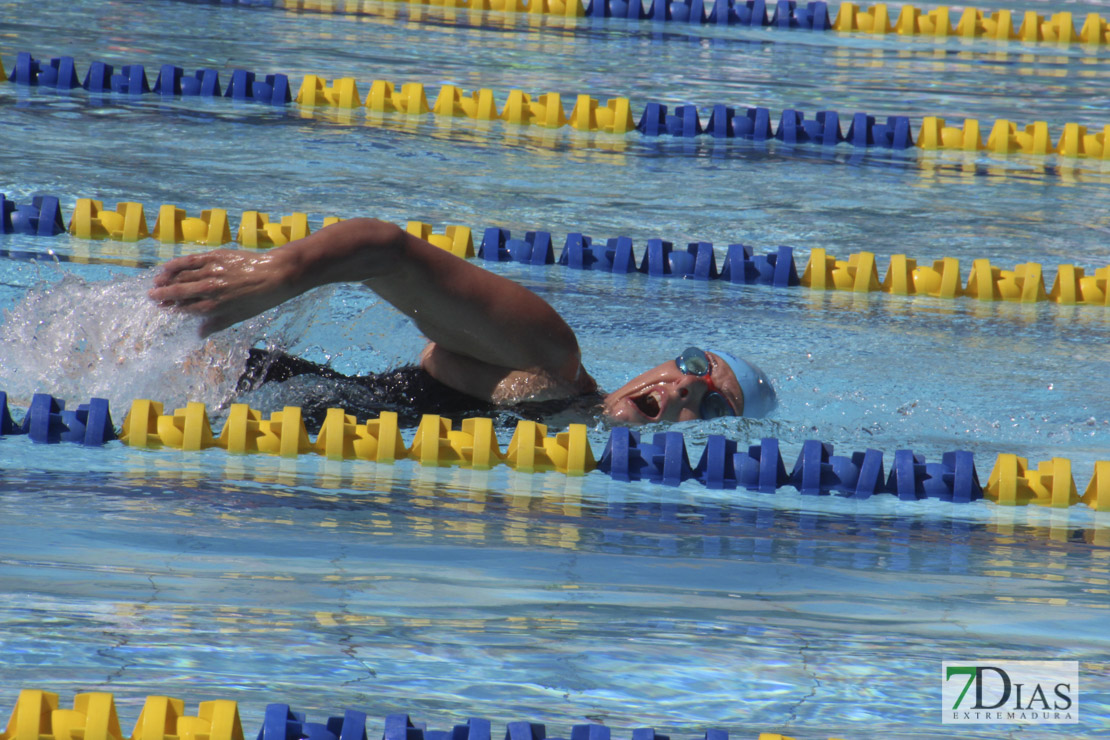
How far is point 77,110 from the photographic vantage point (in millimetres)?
7039

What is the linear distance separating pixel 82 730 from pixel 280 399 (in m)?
1.78

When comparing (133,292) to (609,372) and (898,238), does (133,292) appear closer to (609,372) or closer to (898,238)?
(609,372)

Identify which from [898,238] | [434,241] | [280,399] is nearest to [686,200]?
[898,238]

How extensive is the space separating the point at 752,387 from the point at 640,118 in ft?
13.1

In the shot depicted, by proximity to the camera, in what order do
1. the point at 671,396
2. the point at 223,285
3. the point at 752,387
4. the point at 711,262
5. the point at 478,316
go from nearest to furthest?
the point at 223,285 < the point at 478,316 < the point at 671,396 < the point at 752,387 < the point at 711,262

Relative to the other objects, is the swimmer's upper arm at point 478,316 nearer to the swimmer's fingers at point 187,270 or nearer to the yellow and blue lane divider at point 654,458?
the yellow and blue lane divider at point 654,458

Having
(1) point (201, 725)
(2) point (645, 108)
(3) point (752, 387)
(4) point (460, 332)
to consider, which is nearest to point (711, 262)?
(3) point (752, 387)

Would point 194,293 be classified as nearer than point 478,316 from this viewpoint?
Yes

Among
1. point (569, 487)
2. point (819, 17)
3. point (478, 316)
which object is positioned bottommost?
Result: point (569, 487)

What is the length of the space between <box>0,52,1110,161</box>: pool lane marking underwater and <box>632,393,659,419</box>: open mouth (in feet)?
12.8

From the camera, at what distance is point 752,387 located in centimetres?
402

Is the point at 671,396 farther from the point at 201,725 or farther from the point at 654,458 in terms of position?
the point at 201,725

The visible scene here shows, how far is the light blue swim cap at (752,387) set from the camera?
401 cm

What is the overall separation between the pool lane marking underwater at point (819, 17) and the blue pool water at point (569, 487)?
128 inches
